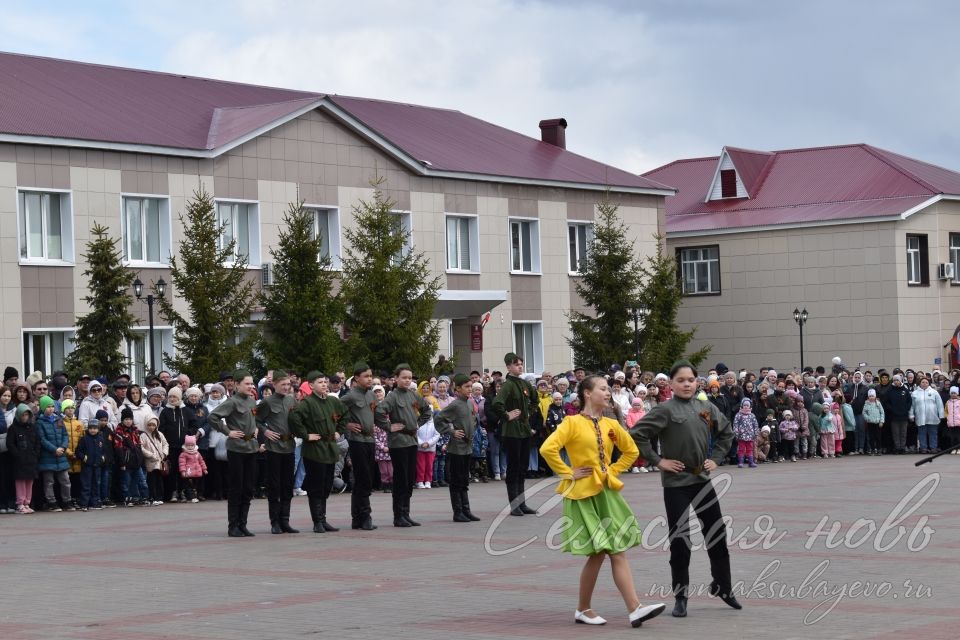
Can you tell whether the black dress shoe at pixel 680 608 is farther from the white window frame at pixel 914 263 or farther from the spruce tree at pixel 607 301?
the white window frame at pixel 914 263

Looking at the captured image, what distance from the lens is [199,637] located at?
10.3m

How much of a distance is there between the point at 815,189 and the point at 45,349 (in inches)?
1259

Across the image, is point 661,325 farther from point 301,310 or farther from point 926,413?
point 301,310

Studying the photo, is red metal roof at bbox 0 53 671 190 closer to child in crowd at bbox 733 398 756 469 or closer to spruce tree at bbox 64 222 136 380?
spruce tree at bbox 64 222 136 380

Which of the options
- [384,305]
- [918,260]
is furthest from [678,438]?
[918,260]

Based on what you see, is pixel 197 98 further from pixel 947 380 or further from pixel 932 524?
pixel 932 524

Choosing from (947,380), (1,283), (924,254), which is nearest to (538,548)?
(1,283)

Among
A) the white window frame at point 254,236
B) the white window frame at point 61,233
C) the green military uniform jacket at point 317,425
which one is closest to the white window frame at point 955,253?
the white window frame at point 254,236

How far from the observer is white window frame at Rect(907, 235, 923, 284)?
5403 cm

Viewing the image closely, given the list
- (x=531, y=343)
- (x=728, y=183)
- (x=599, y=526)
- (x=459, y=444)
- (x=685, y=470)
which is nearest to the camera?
(x=599, y=526)

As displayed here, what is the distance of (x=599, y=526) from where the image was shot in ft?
35.8

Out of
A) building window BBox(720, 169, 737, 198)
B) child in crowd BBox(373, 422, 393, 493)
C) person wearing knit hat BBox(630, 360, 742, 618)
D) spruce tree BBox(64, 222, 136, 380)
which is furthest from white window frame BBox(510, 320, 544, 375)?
A: person wearing knit hat BBox(630, 360, 742, 618)

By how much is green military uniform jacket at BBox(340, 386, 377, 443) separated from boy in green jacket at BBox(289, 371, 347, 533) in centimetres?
33

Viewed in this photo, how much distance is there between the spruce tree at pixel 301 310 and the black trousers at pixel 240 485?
13.9m
